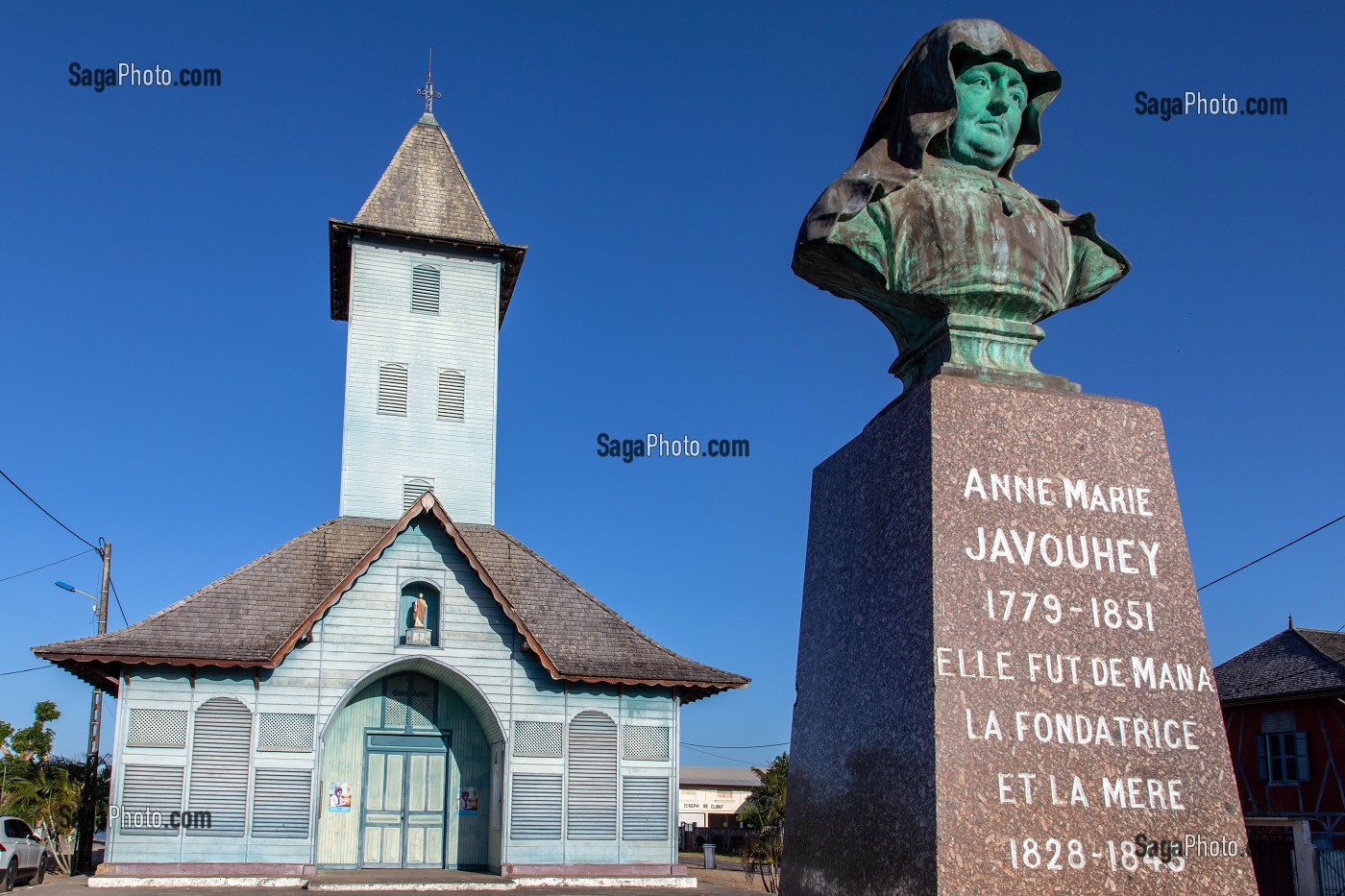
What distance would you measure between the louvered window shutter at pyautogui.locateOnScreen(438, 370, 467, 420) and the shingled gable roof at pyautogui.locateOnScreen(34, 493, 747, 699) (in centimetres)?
273

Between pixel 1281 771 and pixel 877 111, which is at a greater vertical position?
pixel 877 111

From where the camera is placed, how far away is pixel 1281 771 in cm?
2728

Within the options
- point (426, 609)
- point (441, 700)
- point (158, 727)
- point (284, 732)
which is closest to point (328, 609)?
point (426, 609)

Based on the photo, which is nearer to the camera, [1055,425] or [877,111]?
[1055,425]

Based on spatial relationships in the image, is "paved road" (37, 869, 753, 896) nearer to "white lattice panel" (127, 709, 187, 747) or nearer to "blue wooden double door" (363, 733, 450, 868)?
"white lattice panel" (127, 709, 187, 747)

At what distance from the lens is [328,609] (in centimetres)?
2061

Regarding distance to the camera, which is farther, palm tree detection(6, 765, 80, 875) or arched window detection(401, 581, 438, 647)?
palm tree detection(6, 765, 80, 875)

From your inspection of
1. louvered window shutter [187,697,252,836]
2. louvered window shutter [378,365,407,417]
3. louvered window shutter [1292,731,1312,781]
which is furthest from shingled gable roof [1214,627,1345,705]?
louvered window shutter [187,697,252,836]

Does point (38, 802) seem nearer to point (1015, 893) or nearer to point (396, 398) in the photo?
point (396, 398)

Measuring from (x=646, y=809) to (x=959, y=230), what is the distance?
57.5 feet

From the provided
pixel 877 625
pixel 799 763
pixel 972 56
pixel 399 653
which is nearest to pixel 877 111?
pixel 972 56

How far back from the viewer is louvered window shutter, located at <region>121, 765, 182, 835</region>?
1914cm

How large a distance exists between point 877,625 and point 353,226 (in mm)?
22901

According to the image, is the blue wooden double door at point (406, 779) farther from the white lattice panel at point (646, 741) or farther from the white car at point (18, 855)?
the white car at point (18, 855)
